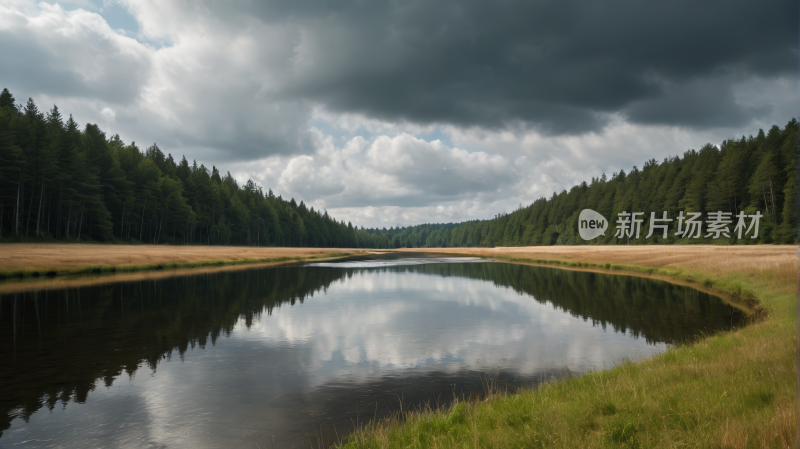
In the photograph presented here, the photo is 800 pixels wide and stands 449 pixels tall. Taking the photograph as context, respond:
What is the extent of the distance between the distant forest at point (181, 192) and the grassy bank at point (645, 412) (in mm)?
34565

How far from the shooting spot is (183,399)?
35.6 ft

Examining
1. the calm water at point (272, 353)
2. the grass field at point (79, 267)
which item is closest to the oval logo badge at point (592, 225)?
the calm water at point (272, 353)

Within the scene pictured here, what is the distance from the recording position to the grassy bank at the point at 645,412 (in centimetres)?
605

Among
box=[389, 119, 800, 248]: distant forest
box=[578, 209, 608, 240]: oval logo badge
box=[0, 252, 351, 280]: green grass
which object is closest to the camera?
box=[0, 252, 351, 280]: green grass

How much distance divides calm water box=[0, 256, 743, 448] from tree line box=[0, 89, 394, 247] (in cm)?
5352

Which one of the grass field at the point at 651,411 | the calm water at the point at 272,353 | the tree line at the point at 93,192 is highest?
the tree line at the point at 93,192

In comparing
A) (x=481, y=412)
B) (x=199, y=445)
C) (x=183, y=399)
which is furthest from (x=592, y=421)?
(x=183, y=399)

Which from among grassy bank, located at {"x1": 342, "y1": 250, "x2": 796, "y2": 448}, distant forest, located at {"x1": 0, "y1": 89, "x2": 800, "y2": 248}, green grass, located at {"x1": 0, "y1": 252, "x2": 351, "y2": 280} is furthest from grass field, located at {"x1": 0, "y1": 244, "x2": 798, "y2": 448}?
green grass, located at {"x1": 0, "y1": 252, "x2": 351, "y2": 280}

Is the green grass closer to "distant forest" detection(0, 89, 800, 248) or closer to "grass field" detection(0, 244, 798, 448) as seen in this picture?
"distant forest" detection(0, 89, 800, 248)

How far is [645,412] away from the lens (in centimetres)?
727

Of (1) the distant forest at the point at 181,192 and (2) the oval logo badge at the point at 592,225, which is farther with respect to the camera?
(2) the oval logo badge at the point at 592,225

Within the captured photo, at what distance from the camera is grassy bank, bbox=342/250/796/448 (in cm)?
605

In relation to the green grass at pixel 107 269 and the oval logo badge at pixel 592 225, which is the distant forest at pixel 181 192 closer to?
the oval logo badge at pixel 592 225

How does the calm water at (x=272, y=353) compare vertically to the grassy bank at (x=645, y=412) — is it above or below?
below
